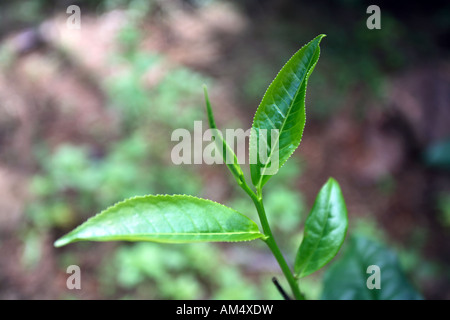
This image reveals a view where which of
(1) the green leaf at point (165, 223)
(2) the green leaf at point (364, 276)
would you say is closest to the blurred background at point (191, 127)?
(2) the green leaf at point (364, 276)

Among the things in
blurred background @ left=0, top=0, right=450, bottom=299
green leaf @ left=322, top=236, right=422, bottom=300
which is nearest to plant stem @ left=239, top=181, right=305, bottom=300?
green leaf @ left=322, top=236, right=422, bottom=300

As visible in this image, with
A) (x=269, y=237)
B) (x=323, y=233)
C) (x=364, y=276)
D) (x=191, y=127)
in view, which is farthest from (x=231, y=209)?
(x=191, y=127)

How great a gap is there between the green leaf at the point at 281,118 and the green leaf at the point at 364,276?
42 cm

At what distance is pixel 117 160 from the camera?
2920 mm

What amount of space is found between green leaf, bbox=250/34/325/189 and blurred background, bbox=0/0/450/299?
189cm

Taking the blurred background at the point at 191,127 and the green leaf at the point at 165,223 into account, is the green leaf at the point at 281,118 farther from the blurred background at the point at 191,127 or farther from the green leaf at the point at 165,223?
the blurred background at the point at 191,127

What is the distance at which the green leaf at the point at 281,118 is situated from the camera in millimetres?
539

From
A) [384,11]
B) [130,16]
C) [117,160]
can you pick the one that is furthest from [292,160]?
[130,16]

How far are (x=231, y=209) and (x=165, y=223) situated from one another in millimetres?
102

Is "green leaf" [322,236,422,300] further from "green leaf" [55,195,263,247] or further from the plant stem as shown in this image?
"green leaf" [55,195,263,247]

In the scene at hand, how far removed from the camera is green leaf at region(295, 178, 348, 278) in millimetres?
644

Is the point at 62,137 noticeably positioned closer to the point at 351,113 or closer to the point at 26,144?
the point at 26,144
